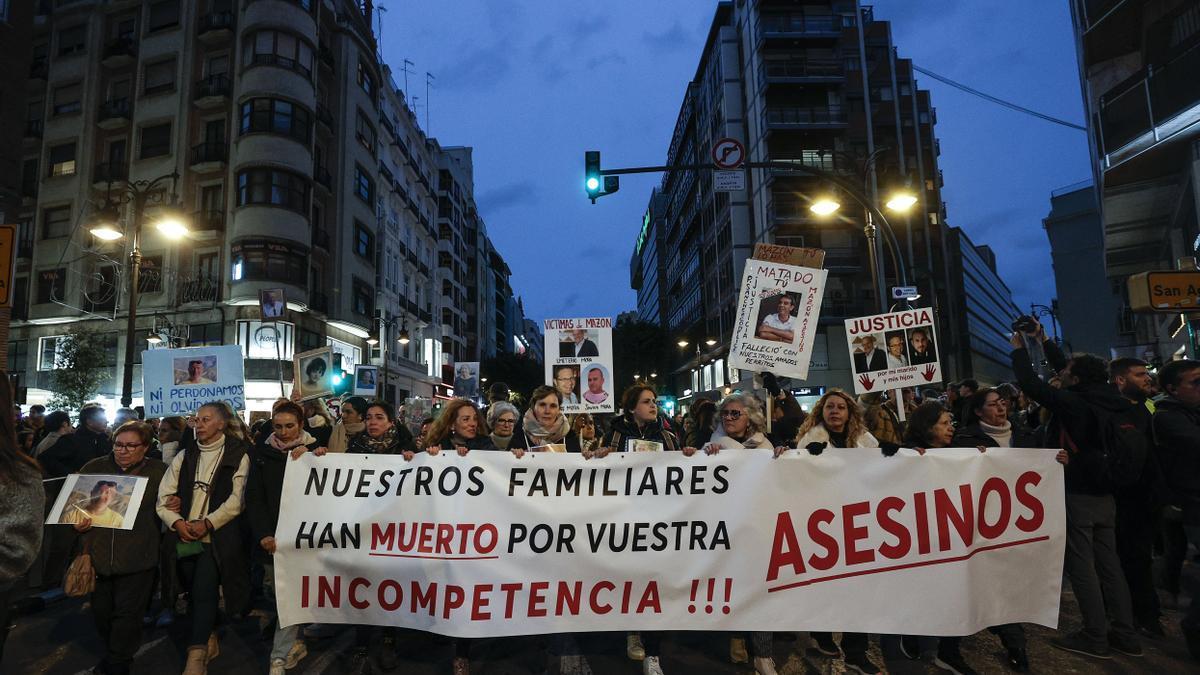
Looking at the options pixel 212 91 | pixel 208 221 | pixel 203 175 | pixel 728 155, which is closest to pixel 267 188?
pixel 208 221

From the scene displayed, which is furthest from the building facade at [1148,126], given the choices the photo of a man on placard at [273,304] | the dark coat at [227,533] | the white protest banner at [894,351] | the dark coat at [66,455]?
the photo of a man on placard at [273,304]

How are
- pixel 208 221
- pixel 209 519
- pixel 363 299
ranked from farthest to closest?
pixel 363 299 < pixel 208 221 < pixel 209 519

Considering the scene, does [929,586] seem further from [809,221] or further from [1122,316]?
[809,221]

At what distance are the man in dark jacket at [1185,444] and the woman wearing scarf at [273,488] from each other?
5.93 m

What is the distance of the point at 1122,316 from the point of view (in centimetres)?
2880

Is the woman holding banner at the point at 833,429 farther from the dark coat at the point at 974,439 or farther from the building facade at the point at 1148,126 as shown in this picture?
the building facade at the point at 1148,126

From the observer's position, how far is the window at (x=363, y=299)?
35.7 meters

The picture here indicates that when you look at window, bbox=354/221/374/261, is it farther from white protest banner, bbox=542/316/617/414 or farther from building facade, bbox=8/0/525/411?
white protest banner, bbox=542/316/617/414

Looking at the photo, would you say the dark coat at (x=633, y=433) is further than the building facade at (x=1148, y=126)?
No

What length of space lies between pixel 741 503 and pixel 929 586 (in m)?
1.28

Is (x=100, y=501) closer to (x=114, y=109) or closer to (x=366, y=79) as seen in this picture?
(x=114, y=109)

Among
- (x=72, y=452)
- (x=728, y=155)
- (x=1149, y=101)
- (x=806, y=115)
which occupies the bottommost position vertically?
(x=72, y=452)

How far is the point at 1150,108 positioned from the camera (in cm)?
1247

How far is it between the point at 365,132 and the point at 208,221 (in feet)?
38.4
